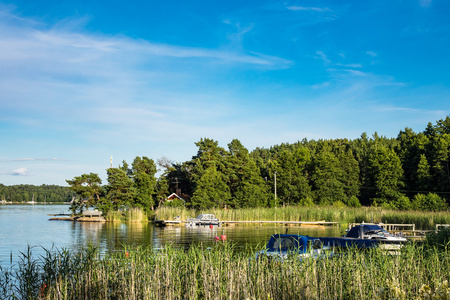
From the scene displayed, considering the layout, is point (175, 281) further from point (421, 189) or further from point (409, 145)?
point (409, 145)

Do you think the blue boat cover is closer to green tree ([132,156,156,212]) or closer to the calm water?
the calm water

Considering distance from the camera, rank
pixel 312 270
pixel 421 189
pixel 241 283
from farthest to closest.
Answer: pixel 421 189 → pixel 312 270 → pixel 241 283

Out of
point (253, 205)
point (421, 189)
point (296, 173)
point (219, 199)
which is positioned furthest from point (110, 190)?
point (421, 189)

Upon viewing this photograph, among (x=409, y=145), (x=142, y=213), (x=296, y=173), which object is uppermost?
(x=409, y=145)

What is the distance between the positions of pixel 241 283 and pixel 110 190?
5529 cm

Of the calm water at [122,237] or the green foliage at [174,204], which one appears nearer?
the calm water at [122,237]

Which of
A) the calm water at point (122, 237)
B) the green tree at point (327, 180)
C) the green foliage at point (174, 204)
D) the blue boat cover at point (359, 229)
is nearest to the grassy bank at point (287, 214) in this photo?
the green foliage at point (174, 204)

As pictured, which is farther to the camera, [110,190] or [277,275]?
[110,190]

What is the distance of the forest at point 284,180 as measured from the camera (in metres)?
61.0

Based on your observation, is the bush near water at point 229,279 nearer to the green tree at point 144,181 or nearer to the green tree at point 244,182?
the green tree at point 144,181

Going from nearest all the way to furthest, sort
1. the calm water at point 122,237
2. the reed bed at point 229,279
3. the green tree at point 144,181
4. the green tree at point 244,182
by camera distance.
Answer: the reed bed at point 229,279 < the calm water at point 122,237 < the green tree at point 144,181 < the green tree at point 244,182

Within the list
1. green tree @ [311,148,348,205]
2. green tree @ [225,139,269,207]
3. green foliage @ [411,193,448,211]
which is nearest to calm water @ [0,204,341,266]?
green foliage @ [411,193,448,211]

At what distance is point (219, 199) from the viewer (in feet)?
208

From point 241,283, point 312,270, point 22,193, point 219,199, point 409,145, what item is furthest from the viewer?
point 22,193
